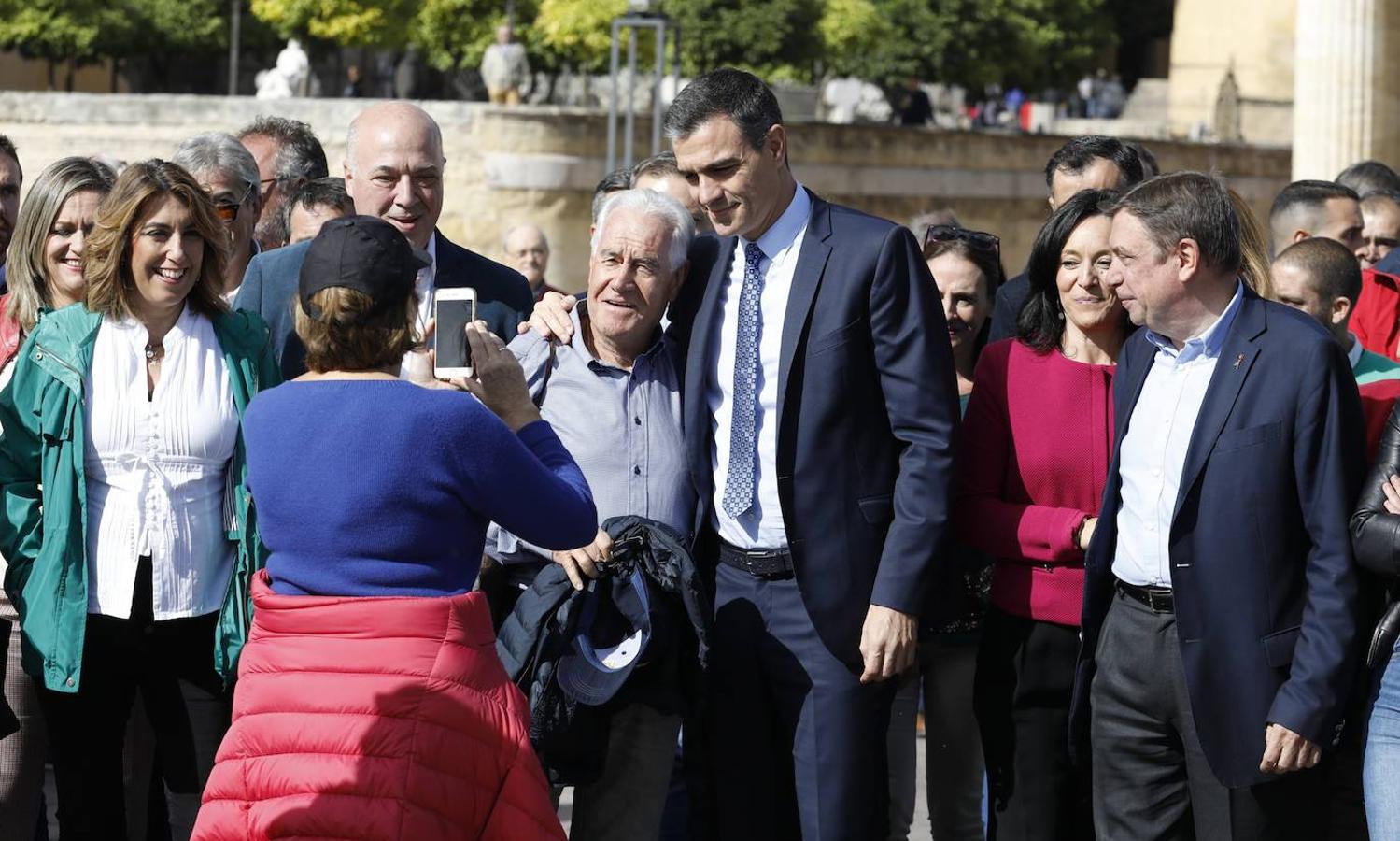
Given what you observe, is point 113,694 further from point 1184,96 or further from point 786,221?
point 1184,96

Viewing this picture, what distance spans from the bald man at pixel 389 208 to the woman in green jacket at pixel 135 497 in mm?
316

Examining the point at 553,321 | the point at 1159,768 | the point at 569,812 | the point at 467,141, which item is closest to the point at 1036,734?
the point at 1159,768

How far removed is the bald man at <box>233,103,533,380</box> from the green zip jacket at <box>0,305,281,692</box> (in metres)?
0.32

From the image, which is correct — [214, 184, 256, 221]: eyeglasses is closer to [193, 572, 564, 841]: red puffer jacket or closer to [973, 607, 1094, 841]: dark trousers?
[193, 572, 564, 841]: red puffer jacket

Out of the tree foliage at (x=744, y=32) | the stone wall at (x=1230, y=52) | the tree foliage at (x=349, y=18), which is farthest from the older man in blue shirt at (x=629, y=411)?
the stone wall at (x=1230, y=52)

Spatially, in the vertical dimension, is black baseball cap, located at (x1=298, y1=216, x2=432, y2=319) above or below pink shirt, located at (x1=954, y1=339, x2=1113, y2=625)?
above

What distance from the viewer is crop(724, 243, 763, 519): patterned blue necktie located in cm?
534

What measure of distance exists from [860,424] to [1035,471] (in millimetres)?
617

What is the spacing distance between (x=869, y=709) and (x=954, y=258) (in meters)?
1.97

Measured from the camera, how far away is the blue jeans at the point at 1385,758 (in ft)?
16.3

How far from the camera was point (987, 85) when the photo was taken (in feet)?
147

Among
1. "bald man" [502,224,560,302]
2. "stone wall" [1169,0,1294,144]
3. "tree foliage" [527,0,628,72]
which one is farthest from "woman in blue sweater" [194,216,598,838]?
"stone wall" [1169,0,1294,144]

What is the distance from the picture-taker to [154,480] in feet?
17.8

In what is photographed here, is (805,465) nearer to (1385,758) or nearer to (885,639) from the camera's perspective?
(885,639)
